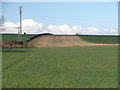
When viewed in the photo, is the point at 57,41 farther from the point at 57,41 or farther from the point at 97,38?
the point at 97,38

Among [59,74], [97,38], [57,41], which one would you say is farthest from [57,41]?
[59,74]

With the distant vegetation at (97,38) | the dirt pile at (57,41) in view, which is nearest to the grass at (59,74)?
the dirt pile at (57,41)

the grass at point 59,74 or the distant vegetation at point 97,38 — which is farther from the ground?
the distant vegetation at point 97,38

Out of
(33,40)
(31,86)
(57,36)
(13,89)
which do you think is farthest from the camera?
(57,36)

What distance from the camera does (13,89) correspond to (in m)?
14.6

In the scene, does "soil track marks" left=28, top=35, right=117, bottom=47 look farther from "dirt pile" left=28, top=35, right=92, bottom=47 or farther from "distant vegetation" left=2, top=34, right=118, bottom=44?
"distant vegetation" left=2, top=34, right=118, bottom=44

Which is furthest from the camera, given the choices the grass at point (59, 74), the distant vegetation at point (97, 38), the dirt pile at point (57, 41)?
the distant vegetation at point (97, 38)

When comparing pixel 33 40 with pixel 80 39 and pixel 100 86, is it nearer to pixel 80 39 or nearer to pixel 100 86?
pixel 80 39

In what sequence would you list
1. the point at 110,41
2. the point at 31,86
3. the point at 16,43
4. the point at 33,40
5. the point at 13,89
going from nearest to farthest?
the point at 13,89 → the point at 31,86 → the point at 16,43 → the point at 33,40 → the point at 110,41

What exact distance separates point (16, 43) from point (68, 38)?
24.4 metres

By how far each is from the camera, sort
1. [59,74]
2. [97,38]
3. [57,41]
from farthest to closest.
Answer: [97,38] < [57,41] < [59,74]

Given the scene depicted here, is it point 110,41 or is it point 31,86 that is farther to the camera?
point 110,41

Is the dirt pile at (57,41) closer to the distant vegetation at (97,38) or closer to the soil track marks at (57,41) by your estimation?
the soil track marks at (57,41)

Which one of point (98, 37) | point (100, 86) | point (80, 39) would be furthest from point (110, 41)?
point (100, 86)
